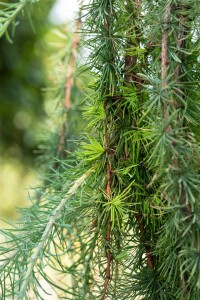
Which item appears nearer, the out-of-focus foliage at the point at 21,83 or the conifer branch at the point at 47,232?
the conifer branch at the point at 47,232

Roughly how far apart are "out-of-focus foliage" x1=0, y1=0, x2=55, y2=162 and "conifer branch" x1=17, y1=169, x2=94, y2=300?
1.04 metres

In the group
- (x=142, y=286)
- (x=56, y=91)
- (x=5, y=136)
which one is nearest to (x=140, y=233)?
(x=142, y=286)

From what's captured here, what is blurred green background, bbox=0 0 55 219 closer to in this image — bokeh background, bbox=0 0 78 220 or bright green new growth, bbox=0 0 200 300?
bokeh background, bbox=0 0 78 220

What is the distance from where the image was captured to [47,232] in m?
0.32

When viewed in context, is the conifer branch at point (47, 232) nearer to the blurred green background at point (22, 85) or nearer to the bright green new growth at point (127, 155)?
the bright green new growth at point (127, 155)

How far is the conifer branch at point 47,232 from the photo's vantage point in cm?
28

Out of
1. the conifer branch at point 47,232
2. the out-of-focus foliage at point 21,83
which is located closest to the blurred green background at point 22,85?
the out-of-focus foliage at point 21,83

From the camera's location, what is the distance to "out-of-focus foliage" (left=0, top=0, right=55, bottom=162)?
1.40 metres

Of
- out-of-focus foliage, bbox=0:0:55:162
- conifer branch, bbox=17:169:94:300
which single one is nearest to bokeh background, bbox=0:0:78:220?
out-of-focus foliage, bbox=0:0:55:162

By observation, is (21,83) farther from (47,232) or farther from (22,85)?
(47,232)

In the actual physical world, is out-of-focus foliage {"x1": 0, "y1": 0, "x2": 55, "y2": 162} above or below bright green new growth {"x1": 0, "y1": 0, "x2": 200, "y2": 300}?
Answer: above

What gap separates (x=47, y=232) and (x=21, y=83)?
45.9 inches

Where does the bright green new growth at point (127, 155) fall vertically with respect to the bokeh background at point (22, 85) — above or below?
below

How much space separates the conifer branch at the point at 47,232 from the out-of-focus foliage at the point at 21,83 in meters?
1.04
